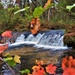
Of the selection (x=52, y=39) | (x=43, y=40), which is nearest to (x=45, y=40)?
(x=43, y=40)

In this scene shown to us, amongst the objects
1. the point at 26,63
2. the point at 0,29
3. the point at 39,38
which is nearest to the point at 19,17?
the point at 0,29

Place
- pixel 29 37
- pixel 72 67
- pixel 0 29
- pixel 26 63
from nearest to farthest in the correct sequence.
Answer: pixel 72 67, pixel 26 63, pixel 29 37, pixel 0 29

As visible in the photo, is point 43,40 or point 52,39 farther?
point 43,40

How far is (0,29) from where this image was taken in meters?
14.1

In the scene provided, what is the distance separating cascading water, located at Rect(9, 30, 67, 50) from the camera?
39.7 ft

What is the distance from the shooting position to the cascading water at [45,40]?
39.7 ft

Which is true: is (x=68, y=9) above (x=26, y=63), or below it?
above

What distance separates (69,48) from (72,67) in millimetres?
9886

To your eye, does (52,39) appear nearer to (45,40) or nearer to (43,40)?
(45,40)

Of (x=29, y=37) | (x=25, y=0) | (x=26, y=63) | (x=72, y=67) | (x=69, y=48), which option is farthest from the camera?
(x=25, y=0)

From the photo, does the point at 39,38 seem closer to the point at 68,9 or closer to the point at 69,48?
the point at 69,48

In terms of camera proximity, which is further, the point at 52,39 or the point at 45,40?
the point at 45,40

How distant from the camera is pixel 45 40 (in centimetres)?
1259

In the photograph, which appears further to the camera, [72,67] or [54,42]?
[54,42]
